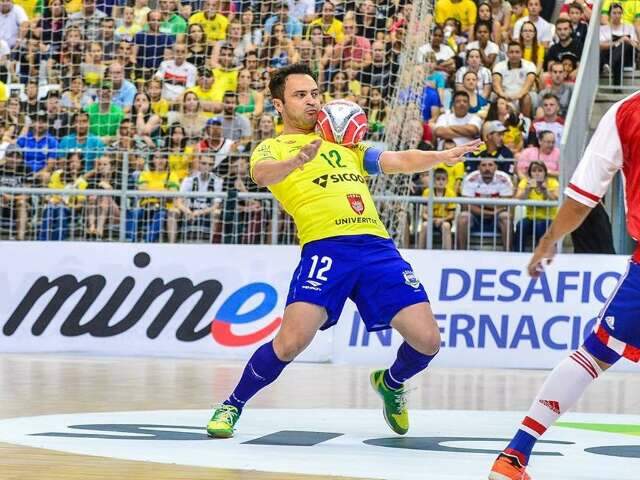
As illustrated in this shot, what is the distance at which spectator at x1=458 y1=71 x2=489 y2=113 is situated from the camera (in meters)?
17.9

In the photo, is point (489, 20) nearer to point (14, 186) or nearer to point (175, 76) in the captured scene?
point (175, 76)

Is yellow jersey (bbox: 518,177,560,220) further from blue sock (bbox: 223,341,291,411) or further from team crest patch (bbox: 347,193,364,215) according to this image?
blue sock (bbox: 223,341,291,411)

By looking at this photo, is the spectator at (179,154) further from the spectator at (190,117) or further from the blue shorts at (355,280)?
the blue shorts at (355,280)

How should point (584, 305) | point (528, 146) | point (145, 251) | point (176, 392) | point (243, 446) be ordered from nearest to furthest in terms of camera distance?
point (243, 446) → point (176, 392) → point (584, 305) → point (145, 251) → point (528, 146)

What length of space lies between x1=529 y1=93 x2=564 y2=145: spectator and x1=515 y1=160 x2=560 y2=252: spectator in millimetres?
1520

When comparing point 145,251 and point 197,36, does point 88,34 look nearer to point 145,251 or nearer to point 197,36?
point 197,36

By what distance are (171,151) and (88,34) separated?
3.20 meters

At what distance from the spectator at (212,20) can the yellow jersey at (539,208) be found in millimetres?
5726

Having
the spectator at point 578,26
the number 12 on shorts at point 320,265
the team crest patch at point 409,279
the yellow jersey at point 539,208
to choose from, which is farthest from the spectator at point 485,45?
the number 12 on shorts at point 320,265

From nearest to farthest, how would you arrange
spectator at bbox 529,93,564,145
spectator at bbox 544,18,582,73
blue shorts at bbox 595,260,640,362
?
blue shorts at bbox 595,260,640,362 → spectator at bbox 529,93,564,145 → spectator at bbox 544,18,582,73

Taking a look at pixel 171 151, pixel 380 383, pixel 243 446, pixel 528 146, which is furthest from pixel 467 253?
pixel 243 446

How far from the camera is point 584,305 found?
14047 millimetres

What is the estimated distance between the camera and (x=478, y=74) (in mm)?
18234

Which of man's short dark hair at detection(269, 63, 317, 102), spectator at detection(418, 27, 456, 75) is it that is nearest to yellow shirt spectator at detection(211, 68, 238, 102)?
spectator at detection(418, 27, 456, 75)
